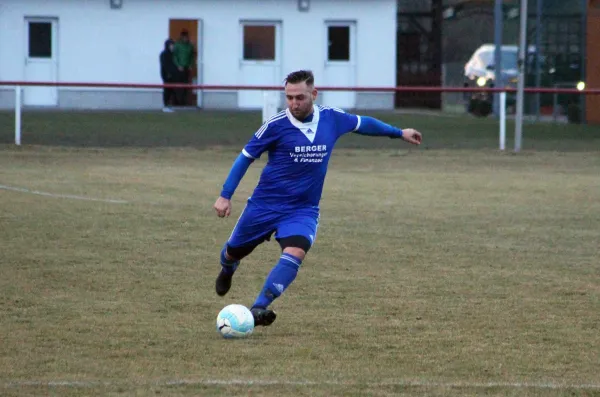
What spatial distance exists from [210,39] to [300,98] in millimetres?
26401

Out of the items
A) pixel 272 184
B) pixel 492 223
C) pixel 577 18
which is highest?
pixel 577 18

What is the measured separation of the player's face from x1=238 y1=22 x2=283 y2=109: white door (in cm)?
2587

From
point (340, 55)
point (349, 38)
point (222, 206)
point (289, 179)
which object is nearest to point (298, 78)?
point (289, 179)

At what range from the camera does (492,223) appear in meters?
12.7

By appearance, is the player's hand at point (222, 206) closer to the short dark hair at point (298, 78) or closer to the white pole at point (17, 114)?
the short dark hair at point (298, 78)

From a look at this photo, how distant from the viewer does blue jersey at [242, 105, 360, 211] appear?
727 cm

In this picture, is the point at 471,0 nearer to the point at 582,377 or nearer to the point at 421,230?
the point at 421,230

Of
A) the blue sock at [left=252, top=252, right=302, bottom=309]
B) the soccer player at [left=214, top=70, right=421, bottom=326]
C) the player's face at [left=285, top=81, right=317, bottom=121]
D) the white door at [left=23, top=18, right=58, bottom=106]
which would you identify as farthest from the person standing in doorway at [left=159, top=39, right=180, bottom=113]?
the blue sock at [left=252, top=252, right=302, bottom=309]

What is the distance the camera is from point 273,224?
Answer: 7375mm

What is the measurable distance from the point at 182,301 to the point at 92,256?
218 centimetres

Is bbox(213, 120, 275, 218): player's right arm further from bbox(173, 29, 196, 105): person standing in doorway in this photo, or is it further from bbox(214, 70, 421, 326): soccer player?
bbox(173, 29, 196, 105): person standing in doorway

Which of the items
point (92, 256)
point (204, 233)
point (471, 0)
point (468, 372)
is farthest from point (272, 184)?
point (471, 0)

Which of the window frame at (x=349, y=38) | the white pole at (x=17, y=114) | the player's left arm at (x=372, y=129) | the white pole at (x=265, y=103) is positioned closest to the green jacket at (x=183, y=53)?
the window frame at (x=349, y=38)

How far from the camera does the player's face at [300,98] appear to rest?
7039 millimetres
